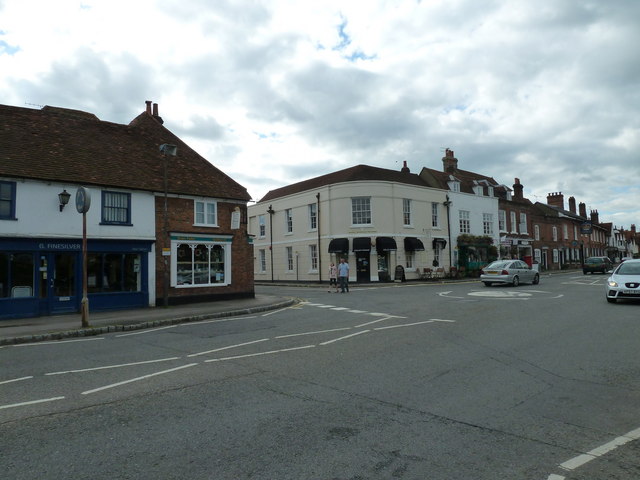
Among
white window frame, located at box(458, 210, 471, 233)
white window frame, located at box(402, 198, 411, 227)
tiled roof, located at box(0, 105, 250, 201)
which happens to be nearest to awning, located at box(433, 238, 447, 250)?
white window frame, located at box(402, 198, 411, 227)

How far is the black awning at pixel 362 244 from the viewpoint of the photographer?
32.5 metres

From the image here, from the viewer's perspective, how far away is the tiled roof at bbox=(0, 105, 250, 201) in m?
16.6

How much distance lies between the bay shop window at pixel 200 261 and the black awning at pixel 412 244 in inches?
653

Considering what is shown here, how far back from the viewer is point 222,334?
11.0m

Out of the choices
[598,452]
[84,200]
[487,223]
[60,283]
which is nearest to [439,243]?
[487,223]

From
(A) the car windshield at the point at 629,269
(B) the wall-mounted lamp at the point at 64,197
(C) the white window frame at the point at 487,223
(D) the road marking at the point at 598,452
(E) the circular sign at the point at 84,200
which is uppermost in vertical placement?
(C) the white window frame at the point at 487,223

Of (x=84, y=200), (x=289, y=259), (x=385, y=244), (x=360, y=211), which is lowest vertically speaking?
(x=289, y=259)

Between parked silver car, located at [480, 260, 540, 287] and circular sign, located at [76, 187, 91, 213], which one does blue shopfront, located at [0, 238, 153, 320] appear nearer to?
circular sign, located at [76, 187, 91, 213]

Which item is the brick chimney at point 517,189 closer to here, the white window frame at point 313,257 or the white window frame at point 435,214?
the white window frame at point 435,214

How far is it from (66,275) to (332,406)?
14.6 meters

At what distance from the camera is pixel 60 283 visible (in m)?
16.4

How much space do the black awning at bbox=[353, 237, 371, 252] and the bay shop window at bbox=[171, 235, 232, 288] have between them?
43.8 feet

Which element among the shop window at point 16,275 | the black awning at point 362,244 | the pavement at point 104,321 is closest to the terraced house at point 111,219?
the shop window at point 16,275

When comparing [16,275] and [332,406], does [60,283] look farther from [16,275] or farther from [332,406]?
[332,406]
